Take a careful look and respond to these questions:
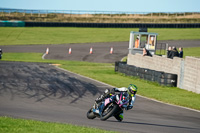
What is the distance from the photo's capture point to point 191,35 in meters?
59.7

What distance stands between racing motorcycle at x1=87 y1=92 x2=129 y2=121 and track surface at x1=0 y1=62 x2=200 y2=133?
307 millimetres

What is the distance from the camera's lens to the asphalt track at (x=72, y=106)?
482 inches

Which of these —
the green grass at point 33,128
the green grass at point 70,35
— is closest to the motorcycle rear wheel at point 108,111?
the green grass at point 33,128

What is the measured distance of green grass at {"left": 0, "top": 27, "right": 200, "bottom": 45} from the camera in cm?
5362

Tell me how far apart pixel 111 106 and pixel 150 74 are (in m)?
12.3

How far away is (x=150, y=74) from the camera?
2405 centimetres

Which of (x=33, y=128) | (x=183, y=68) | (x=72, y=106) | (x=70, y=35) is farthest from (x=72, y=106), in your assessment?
(x=70, y=35)

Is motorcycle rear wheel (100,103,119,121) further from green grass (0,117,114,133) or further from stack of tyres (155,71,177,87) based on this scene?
stack of tyres (155,71,177,87)

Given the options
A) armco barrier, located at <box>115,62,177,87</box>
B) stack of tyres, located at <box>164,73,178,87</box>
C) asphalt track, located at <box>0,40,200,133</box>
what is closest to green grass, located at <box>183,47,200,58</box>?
armco barrier, located at <box>115,62,177,87</box>

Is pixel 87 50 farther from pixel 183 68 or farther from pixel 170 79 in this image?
pixel 183 68

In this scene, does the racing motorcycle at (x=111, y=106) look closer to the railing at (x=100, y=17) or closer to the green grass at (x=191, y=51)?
the green grass at (x=191, y=51)

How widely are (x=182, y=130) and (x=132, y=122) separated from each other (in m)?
1.70

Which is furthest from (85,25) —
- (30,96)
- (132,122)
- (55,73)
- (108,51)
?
(132,122)

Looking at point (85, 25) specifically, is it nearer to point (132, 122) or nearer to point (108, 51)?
point (108, 51)
